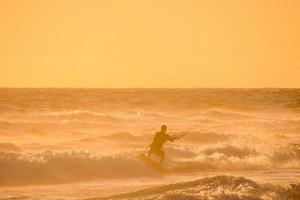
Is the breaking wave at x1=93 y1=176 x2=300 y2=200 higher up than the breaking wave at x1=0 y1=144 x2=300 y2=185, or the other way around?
the breaking wave at x1=0 y1=144 x2=300 y2=185

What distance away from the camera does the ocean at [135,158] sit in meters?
17.0

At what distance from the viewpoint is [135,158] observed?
81.4ft

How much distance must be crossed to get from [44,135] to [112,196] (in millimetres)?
20030

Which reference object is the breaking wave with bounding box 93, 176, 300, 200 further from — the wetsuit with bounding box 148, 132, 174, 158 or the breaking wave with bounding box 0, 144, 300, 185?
the breaking wave with bounding box 0, 144, 300, 185

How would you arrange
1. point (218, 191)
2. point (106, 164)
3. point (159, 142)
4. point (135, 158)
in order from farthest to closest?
point (135, 158)
point (106, 164)
point (159, 142)
point (218, 191)

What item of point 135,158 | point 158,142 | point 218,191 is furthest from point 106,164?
point 218,191

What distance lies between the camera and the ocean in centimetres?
1700

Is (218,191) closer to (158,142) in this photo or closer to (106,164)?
(158,142)

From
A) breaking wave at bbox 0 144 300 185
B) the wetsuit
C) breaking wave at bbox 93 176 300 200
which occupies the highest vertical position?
the wetsuit

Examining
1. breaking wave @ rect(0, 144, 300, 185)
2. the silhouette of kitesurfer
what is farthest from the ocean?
the silhouette of kitesurfer

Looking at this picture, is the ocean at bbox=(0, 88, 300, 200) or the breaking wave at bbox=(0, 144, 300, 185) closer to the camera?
the ocean at bbox=(0, 88, 300, 200)

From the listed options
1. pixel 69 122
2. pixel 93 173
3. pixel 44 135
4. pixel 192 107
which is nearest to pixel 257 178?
pixel 93 173

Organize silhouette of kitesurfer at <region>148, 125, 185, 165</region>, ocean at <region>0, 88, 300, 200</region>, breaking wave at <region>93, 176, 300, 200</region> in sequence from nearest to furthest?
breaking wave at <region>93, 176, 300, 200</region> < ocean at <region>0, 88, 300, 200</region> < silhouette of kitesurfer at <region>148, 125, 185, 165</region>

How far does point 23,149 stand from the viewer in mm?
29141
